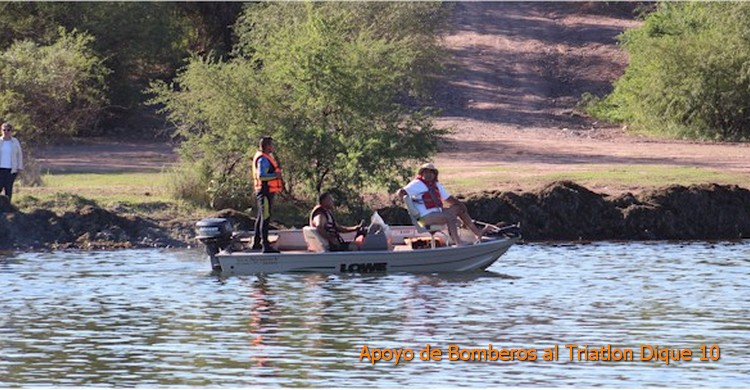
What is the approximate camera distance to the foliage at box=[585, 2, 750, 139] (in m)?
43.4

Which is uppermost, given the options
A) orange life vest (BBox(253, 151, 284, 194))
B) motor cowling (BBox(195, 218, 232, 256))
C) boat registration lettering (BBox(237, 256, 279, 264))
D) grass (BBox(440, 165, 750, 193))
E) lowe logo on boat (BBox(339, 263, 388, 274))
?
orange life vest (BBox(253, 151, 284, 194))

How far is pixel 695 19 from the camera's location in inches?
1868

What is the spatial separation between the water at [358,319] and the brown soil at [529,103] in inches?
328

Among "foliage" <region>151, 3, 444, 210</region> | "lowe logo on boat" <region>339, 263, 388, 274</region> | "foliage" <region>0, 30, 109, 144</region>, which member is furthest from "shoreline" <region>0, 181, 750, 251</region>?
"lowe logo on boat" <region>339, 263, 388, 274</region>

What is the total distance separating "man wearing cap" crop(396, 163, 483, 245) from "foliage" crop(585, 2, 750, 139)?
20.7m

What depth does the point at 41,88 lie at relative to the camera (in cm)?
3186

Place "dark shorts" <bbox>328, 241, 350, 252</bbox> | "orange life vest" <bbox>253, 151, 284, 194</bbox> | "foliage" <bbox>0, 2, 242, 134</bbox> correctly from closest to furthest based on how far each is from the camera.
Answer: "dark shorts" <bbox>328, 241, 350, 252</bbox> < "orange life vest" <bbox>253, 151, 284, 194</bbox> < "foliage" <bbox>0, 2, 242, 134</bbox>

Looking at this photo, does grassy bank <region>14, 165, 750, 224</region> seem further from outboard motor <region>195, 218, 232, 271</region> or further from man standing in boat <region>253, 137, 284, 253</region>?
outboard motor <region>195, 218, 232, 271</region>

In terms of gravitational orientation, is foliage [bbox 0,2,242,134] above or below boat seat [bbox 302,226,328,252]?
above

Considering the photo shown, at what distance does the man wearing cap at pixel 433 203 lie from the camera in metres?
23.8

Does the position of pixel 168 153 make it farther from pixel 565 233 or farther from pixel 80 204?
pixel 565 233

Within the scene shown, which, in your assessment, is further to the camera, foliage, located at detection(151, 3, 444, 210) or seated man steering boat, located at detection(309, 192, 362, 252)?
foliage, located at detection(151, 3, 444, 210)

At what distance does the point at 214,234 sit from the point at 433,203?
3216 mm

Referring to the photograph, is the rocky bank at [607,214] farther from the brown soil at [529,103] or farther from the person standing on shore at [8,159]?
the person standing on shore at [8,159]
